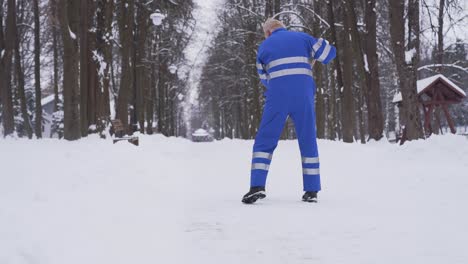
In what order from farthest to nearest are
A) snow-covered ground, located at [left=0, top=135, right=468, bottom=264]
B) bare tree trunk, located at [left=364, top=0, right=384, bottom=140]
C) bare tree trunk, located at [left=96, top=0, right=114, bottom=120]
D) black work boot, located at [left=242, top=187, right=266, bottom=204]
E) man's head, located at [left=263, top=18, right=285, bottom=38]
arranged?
bare tree trunk, located at [left=364, top=0, right=384, bottom=140] < bare tree trunk, located at [left=96, top=0, right=114, bottom=120] < man's head, located at [left=263, top=18, right=285, bottom=38] < black work boot, located at [left=242, top=187, right=266, bottom=204] < snow-covered ground, located at [left=0, top=135, right=468, bottom=264]

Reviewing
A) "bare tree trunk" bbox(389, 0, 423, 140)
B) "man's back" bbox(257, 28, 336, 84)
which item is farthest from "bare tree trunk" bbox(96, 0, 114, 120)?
"man's back" bbox(257, 28, 336, 84)

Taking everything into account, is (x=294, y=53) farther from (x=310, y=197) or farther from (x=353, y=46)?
(x=353, y=46)

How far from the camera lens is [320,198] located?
16.5ft

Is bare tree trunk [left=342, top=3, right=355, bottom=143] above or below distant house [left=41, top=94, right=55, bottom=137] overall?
below

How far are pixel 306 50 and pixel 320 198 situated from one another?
1531 millimetres

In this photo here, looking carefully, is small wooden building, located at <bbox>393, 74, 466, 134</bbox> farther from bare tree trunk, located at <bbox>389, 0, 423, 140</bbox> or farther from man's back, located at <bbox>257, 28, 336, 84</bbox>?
man's back, located at <bbox>257, 28, 336, 84</bbox>

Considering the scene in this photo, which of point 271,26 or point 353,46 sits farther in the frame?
point 353,46

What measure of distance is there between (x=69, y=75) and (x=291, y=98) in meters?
8.68

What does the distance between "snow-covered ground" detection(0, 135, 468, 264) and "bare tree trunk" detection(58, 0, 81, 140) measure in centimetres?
549

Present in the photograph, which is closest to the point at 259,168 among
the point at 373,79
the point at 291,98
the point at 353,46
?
the point at 291,98

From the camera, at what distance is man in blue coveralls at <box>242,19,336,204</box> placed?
493 cm

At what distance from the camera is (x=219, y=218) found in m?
3.84

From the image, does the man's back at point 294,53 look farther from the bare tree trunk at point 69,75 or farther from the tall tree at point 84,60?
the tall tree at point 84,60

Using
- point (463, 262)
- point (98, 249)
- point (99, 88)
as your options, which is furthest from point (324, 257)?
point (99, 88)
